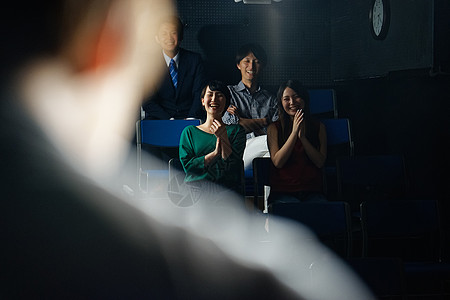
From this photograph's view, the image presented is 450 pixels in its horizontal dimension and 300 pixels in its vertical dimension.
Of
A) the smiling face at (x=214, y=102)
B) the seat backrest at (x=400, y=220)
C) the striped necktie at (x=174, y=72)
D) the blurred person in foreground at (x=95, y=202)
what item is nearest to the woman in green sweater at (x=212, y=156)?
the smiling face at (x=214, y=102)

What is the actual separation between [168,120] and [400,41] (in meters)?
2.00

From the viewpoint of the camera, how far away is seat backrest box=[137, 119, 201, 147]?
13.1 ft

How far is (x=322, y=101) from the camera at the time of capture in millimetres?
4668

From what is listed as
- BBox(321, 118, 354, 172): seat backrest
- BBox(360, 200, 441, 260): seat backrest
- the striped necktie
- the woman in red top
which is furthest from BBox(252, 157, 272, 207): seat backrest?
the striped necktie

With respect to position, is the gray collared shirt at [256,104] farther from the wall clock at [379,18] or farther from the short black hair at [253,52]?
the wall clock at [379,18]

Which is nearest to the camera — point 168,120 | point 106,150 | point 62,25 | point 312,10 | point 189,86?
point 168,120

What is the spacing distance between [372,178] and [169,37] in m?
1.92

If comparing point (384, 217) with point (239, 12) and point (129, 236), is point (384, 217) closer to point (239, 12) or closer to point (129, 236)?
point (129, 236)

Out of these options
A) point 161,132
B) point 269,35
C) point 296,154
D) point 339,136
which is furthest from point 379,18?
point 161,132

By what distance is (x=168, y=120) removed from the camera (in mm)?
3998

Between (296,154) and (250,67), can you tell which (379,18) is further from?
(296,154)

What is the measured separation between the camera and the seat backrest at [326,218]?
292 centimetres

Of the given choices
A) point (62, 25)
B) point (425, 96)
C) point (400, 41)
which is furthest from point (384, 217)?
point (62, 25)

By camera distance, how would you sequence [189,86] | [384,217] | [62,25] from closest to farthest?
[384,217] → [189,86] → [62,25]
